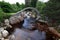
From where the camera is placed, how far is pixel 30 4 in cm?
507

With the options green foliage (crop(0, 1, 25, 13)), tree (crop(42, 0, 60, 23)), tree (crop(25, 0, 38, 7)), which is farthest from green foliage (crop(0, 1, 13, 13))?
tree (crop(42, 0, 60, 23))

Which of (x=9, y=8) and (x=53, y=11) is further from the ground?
(x=53, y=11)

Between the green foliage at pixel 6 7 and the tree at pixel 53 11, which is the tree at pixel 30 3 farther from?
the tree at pixel 53 11

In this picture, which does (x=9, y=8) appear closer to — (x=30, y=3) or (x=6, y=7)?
(x=6, y=7)

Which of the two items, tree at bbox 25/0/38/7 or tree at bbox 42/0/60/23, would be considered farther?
tree at bbox 25/0/38/7

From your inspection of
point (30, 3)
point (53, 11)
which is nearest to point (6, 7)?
point (30, 3)

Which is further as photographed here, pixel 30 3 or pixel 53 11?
pixel 30 3

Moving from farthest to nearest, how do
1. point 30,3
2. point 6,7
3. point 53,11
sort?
point 30,3, point 6,7, point 53,11

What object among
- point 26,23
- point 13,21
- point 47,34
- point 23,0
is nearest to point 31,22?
point 26,23

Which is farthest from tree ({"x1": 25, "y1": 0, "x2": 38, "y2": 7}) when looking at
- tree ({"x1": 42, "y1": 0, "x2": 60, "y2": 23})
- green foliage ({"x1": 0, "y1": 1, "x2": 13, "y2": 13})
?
tree ({"x1": 42, "y1": 0, "x2": 60, "y2": 23})

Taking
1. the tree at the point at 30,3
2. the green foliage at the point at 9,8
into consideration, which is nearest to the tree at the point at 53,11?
the tree at the point at 30,3

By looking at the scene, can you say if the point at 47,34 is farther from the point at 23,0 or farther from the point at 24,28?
the point at 23,0

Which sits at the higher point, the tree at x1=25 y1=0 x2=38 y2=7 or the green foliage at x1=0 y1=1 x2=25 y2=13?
the tree at x1=25 y1=0 x2=38 y2=7

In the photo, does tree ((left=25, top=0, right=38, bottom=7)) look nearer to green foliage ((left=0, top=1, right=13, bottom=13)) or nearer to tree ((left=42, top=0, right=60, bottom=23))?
green foliage ((left=0, top=1, right=13, bottom=13))
